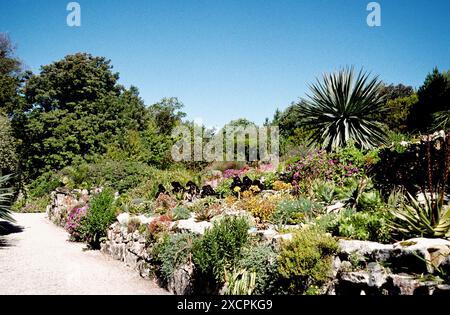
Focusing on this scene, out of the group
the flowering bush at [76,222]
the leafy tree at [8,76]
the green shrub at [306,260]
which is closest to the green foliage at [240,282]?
the green shrub at [306,260]

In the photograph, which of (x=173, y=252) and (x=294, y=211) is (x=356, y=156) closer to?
(x=294, y=211)

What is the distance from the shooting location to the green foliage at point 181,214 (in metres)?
7.88

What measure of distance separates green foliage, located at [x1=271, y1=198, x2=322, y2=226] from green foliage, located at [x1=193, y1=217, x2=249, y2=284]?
43.6 inches

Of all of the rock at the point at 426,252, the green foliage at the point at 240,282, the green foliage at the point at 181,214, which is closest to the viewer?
the rock at the point at 426,252

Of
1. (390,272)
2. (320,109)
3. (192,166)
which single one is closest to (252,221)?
(390,272)

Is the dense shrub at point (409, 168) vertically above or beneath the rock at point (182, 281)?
above

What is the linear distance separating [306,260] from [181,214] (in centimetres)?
419

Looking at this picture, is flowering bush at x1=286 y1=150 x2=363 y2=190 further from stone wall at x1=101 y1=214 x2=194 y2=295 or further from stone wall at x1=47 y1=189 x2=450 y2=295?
stone wall at x1=101 y1=214 x2=194 y2=295

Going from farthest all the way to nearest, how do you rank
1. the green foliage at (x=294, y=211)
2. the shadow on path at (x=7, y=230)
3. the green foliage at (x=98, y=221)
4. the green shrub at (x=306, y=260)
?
the green foliage at (x=98, y=221), the shadow on path at (x=7, y=230), the green foliage at (x=294, y=211), the green shrub at (x=306, y=260)

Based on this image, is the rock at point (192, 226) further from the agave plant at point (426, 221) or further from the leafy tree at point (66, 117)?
the leafy tree at point (66, 117)

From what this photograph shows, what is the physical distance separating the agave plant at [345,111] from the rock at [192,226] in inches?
201

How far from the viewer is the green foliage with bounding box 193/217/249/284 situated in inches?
211
